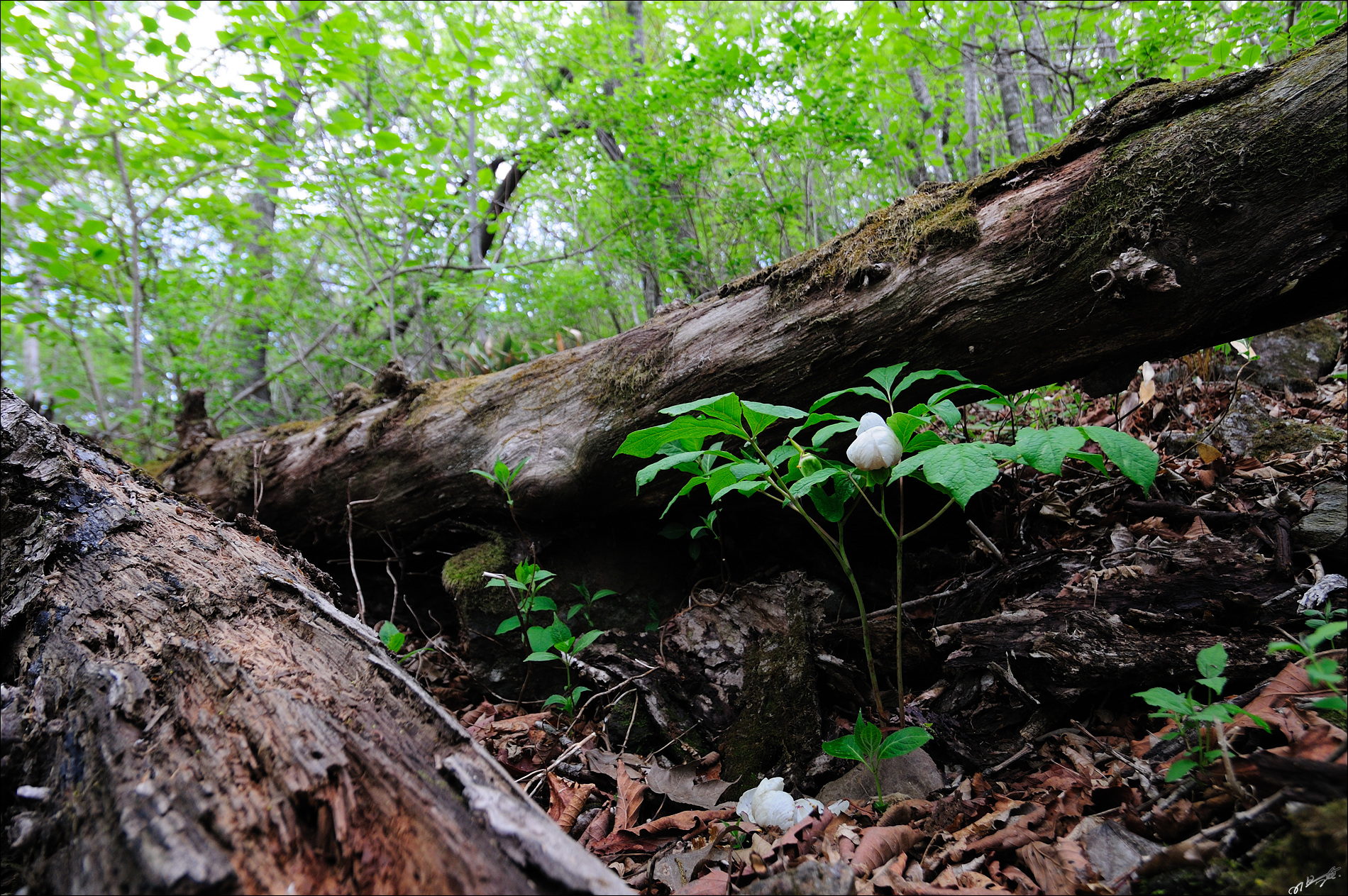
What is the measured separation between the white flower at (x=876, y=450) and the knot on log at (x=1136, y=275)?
935mm

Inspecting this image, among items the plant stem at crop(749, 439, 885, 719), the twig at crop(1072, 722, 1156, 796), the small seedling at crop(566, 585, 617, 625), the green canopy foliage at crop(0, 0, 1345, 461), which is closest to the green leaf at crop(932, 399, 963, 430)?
the plant stem at crop(749, 439, 885, 719)

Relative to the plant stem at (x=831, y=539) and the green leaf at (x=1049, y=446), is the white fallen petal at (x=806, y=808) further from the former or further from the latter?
the green leaf at (x=1049, y=446)

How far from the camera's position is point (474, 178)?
603 centimetres

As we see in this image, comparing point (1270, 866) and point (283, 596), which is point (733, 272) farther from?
point (1270, 866)

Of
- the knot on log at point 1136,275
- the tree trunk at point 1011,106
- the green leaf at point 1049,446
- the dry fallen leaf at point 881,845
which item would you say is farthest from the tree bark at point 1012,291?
the tree trunk at point 1011,106

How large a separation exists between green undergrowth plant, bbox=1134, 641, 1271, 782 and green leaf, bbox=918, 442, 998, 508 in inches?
19.2

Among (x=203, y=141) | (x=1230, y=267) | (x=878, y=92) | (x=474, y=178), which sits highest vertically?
(x=203, y=141)

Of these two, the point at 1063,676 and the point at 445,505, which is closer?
the point at 1063,676

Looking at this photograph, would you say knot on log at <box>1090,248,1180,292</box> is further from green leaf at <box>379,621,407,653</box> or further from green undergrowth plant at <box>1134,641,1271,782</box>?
green leaf at <box>379,621,407,653</box>

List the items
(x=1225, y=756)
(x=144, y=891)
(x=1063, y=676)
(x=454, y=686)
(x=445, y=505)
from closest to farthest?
(x=144, y=891), (x=1225, y=756), (x=1063, y=676), (x=454, y=686), (x=445, y=505)

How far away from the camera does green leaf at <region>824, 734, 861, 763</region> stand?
60.1 inches

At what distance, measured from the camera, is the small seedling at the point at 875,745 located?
57.9 inches

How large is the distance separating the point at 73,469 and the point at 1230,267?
12.9 feet

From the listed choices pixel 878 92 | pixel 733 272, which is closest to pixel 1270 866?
pixel 733 272
